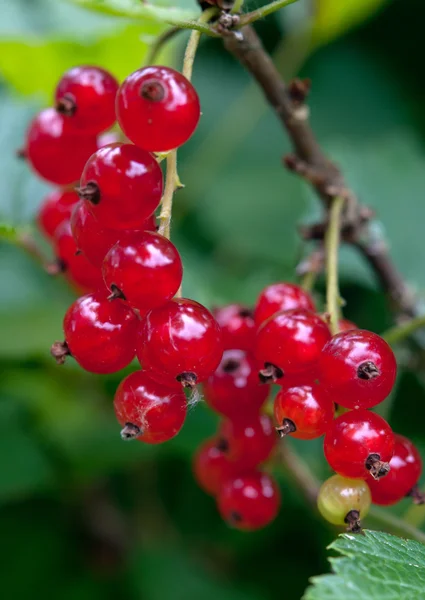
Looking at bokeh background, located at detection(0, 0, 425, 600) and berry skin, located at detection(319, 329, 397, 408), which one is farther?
bokeh background, located at detection(0, 0, 425, 600)

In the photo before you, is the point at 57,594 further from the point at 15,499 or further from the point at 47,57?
the point at 47,57

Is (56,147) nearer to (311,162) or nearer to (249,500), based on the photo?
(311,162)

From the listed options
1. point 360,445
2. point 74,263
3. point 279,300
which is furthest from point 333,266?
point 74,263

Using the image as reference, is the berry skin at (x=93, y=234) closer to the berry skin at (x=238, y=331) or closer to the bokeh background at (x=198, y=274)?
the berry skin at (x=238, y=331)

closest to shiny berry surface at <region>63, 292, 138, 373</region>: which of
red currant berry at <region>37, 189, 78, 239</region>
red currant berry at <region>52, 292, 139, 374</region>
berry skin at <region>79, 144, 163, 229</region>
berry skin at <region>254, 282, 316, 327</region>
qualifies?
red currant berry at <region>52, 292, 139, 374</region>

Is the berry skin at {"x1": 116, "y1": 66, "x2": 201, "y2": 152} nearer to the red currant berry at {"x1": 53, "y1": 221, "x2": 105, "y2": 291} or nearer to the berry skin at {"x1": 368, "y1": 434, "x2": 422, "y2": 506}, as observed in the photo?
the red currant berry at {"x1": 53, "y1": 221, "x2": 105, "y2": 291}
